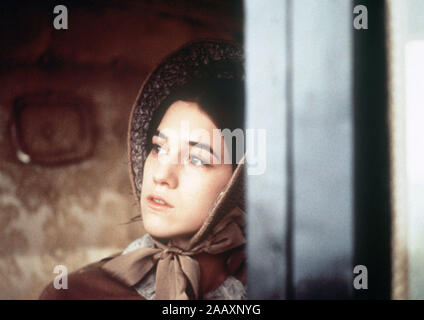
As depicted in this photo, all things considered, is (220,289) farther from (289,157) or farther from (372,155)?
(372,155)

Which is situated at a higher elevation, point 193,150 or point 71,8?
point 71,8

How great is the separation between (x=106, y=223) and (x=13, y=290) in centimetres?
60

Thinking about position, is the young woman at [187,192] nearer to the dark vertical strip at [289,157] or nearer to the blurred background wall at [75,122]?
the blurred background wall at [75,122]

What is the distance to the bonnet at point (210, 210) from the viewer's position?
2.51m

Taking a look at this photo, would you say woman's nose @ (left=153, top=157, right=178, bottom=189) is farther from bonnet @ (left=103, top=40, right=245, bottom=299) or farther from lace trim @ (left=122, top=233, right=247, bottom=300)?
lace trim @ (left=122, top=233, right=247, bottom=300)

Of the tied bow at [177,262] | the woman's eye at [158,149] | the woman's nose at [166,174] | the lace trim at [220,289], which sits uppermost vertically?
the woman's eye at [158,149]

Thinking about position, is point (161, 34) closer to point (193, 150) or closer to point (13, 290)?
point (193, 150)

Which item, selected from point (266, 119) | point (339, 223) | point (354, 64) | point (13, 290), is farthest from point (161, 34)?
point (13, 290)

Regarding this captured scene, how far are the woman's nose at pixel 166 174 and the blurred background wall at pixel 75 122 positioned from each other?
184 millimetres

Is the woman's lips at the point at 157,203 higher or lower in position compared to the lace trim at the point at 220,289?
higher

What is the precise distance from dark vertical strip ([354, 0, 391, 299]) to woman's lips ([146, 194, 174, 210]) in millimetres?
959

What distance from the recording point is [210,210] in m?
2.52

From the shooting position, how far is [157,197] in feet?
8.32

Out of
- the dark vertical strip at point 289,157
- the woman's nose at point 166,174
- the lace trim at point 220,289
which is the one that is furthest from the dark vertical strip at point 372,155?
the woman's nose at point 166,174
